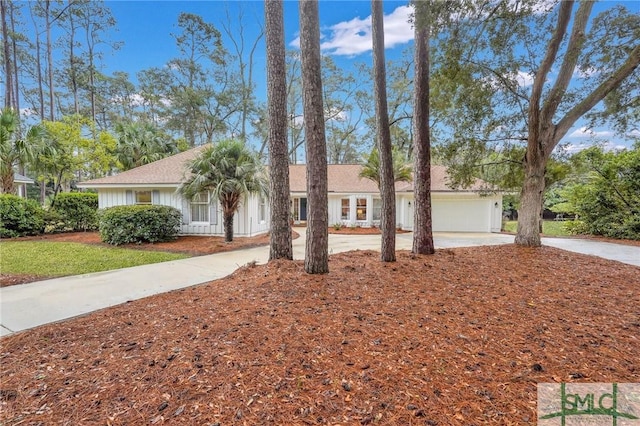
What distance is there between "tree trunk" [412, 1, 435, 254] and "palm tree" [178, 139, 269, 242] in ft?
18.4

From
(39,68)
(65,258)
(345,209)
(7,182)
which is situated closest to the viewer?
(65,258)

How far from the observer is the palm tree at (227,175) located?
392 inches

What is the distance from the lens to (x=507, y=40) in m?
7.20

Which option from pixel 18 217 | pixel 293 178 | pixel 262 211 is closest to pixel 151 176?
pixel 262 211

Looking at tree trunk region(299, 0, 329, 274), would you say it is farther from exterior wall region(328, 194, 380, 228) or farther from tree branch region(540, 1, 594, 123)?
exterior wall region(328, 194, 380, 228)

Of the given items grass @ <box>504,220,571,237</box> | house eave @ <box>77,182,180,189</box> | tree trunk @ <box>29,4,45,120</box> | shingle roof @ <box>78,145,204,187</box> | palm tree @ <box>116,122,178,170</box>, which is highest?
tree trunk @ <box>29,4,45,120</box>

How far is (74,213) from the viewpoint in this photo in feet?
45.1

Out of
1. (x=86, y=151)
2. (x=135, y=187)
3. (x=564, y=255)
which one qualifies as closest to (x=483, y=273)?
(x=564, y=255)

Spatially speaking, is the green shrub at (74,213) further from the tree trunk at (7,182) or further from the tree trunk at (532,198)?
the tree trunk at (532,198)

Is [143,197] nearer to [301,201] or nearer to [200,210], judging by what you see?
[200,210]

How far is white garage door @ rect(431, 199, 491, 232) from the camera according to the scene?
645 inches

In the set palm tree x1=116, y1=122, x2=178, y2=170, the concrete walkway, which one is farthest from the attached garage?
palm tree x1=116, y1=122, x2=178, y2=170

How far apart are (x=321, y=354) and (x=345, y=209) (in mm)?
15951

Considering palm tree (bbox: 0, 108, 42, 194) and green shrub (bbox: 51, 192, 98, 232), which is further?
green shrub (bbox: 51, 192, 98, 232)
